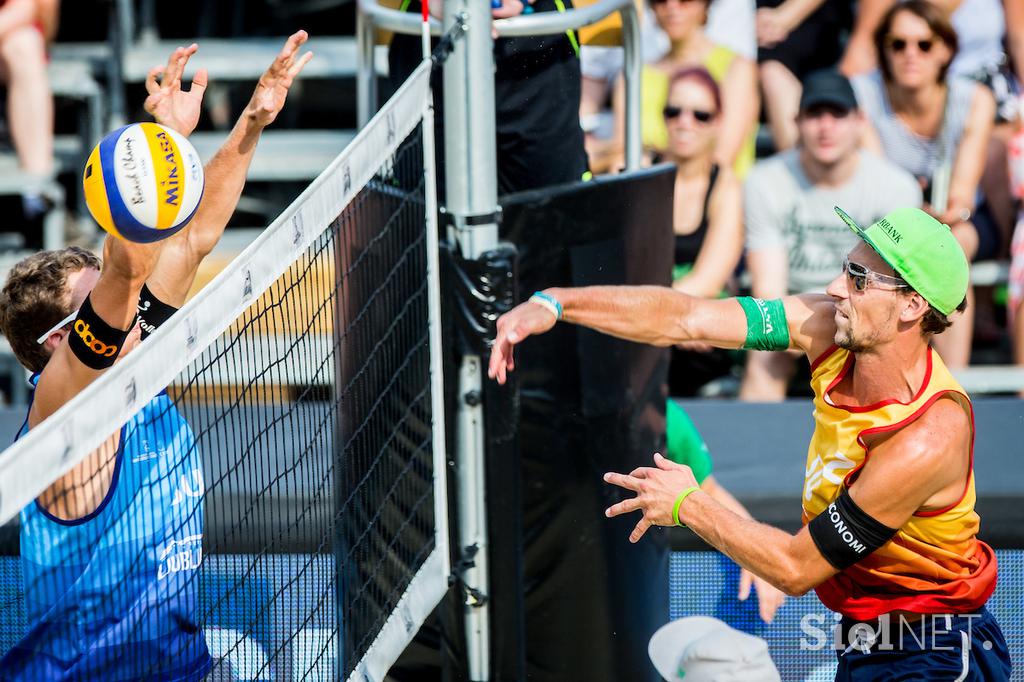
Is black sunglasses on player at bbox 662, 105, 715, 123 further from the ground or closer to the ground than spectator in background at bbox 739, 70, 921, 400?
further from the ground

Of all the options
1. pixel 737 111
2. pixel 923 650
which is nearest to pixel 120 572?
pixel 923 650

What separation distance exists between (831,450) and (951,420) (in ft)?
0.90

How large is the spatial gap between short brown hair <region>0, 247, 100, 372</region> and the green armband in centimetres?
152

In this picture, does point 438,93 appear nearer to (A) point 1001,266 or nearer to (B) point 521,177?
(B) point 521,177

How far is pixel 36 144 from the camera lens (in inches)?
233

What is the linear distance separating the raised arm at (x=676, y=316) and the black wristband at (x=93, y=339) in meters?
1.00

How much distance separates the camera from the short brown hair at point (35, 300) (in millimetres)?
2479

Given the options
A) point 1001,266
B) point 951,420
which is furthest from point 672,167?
point 1001,266

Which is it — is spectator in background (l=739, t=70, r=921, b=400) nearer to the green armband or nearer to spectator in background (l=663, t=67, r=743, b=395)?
spectator in background (l=663, t=67, r=743, b=395)

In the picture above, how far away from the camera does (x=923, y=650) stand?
2812mm

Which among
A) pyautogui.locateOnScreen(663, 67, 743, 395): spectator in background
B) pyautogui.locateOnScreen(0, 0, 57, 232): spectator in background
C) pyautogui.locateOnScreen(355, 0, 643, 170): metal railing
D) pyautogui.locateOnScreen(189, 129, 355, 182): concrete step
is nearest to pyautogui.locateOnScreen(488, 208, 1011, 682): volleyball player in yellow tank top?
pyautogui.locateOnScreen(355, 0, 643, 170): metal railing

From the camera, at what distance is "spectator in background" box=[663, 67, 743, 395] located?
5.27 metres

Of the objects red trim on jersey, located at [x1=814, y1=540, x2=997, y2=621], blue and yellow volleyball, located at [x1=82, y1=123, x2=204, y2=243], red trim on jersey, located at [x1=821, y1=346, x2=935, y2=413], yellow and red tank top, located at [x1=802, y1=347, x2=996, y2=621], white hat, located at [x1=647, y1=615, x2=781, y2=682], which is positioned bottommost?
white hat, located at [x1=647, y1=615, x2=781, y2=682]

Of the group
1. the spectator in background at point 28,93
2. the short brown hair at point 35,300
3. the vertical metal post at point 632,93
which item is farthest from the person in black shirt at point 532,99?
the spectator in background at point 28,93
